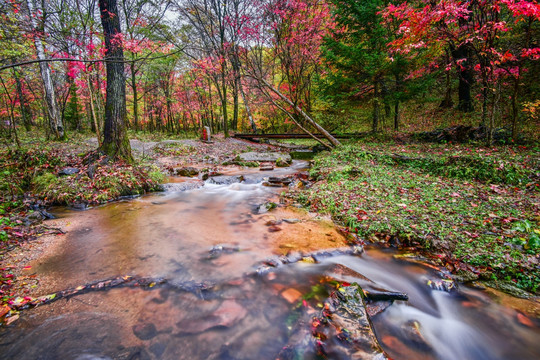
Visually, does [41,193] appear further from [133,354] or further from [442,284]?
[442,284]

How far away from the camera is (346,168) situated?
695cm

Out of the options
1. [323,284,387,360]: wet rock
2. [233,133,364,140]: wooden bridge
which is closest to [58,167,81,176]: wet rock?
[323,284,387,360]: wet rock

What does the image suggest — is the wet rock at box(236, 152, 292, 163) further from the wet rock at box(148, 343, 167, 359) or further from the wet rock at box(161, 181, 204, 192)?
the wet rock at box(148, 343, 167, 359)

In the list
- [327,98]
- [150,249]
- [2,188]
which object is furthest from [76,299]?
[327,98]

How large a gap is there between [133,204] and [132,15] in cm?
1815

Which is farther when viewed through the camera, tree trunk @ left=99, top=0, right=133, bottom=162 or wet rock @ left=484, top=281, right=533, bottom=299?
tree trunk @ left=99, top=0, right=133, bottom=162

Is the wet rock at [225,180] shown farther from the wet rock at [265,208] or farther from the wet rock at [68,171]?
the wet rock at [68,171]

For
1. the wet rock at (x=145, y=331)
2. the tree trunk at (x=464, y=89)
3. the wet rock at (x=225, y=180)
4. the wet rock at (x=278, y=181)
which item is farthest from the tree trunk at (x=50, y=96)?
the tree trunk at (x=464, y=89)

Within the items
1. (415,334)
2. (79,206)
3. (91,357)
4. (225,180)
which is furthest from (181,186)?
(415,334)

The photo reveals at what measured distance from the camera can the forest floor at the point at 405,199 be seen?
9.89 ft

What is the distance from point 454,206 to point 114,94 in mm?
9110

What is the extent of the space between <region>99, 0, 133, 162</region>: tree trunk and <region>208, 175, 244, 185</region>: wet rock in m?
2.78

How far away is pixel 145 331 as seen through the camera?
2.20 m

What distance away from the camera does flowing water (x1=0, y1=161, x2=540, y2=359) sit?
209 cm
